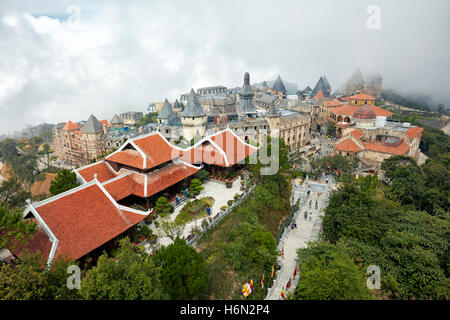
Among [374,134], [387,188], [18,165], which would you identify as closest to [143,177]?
[387,188]

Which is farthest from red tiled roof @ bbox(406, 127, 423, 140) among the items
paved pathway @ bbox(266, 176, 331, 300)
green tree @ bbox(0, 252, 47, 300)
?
green tree @ bbox(0, 252, 47, 300)

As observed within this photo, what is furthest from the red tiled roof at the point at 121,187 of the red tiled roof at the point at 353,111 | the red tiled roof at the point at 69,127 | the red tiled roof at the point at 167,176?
the red tiled roof at the point at 69,127

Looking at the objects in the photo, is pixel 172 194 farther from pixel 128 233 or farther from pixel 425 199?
pixel 425 199

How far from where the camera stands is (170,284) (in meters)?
14.3

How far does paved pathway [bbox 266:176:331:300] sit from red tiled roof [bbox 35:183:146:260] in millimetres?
12658

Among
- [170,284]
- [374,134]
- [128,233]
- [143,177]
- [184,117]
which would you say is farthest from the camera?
[374,134]

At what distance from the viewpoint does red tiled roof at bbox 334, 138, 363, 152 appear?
1829 inches

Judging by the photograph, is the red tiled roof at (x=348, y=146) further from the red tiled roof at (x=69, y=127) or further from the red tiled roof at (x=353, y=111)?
the red tiled roof at (x=69, y=127)

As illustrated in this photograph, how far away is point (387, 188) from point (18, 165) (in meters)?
86.5

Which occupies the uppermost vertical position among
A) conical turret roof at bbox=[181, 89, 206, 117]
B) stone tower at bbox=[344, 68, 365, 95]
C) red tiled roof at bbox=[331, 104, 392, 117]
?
stone tower at bbox=[344, 68, 365, 95]

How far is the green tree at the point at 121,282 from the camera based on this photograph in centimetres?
1211

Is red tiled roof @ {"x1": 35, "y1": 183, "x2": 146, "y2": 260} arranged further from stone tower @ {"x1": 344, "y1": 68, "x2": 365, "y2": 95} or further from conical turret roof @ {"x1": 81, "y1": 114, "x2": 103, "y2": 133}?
stone tower @ {"x1": 344, "y1": 68, "x2": 365, "y2": 95}

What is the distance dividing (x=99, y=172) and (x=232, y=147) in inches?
663

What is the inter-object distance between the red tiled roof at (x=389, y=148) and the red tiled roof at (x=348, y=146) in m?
2.95
